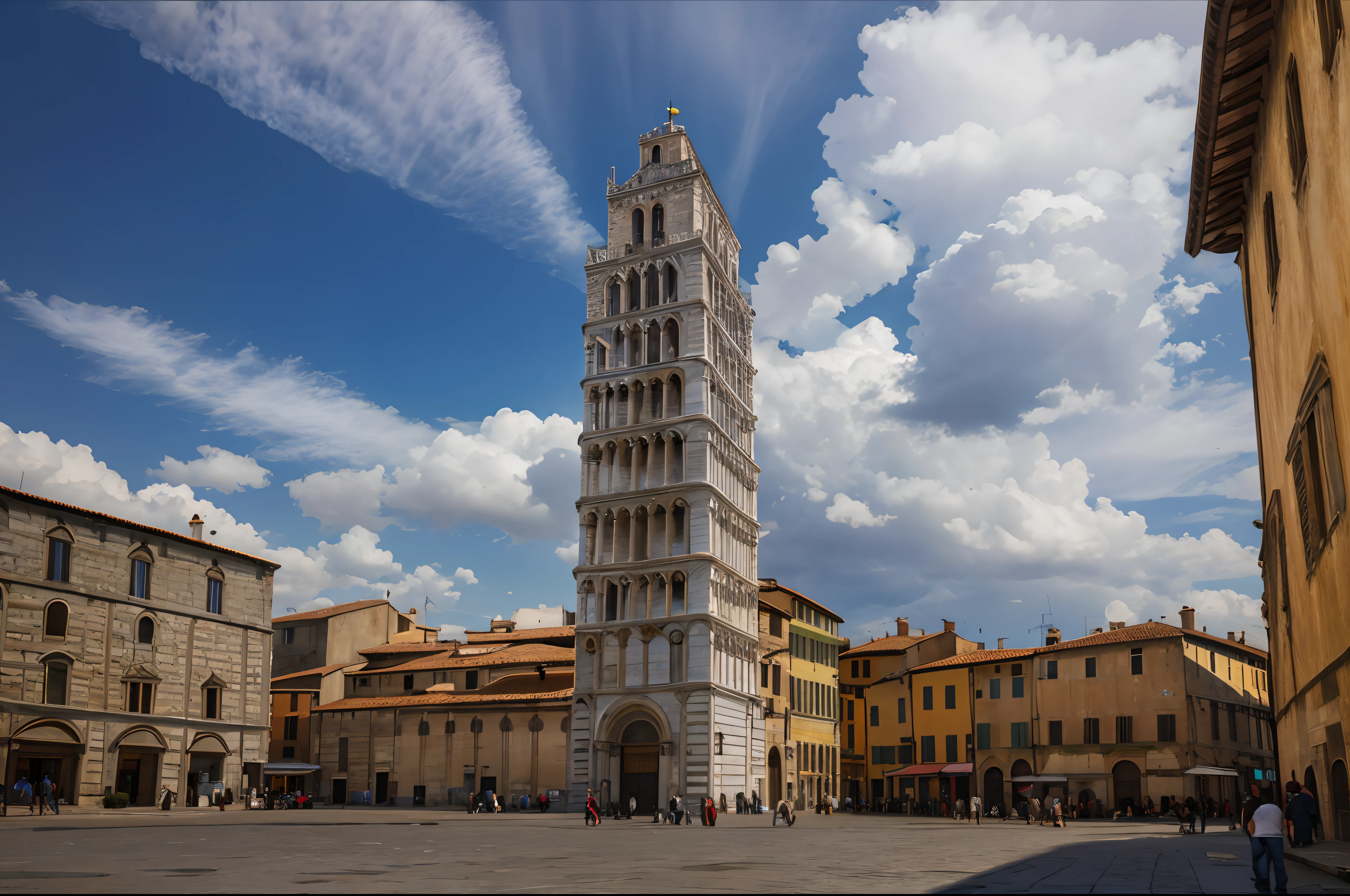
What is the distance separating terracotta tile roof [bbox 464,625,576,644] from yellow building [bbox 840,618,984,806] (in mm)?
22047

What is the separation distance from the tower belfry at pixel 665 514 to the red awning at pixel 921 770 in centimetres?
1256

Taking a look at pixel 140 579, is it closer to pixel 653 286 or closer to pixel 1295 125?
pixel 653 286

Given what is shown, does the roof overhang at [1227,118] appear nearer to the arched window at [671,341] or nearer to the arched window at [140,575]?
the arched window at [671,341]

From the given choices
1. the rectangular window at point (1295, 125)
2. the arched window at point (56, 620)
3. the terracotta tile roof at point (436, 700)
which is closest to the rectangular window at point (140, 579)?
the arched window at point (56, 620)

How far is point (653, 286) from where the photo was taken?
61875mm

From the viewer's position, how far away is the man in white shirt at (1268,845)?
535 inches

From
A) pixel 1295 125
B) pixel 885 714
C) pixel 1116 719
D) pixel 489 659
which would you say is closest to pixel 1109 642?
pixel 1116 719

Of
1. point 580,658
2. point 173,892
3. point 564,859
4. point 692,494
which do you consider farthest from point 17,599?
point 173,892

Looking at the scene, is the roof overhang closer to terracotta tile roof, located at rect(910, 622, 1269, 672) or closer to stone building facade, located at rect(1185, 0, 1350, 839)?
stone building facade, located at rect(1185, 0, 1350, 839)

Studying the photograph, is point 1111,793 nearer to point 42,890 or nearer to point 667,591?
point 667,591

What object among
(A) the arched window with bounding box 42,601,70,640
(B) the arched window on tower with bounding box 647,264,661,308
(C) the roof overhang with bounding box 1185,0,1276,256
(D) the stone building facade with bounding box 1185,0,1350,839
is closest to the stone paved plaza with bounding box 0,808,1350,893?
(D) the stone building facade with bounding box 1185,0,1350,839

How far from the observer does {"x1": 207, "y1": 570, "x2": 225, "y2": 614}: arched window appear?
2128 inches

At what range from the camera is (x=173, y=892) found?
12.9 meters

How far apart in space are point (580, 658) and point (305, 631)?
2795 centimetres
